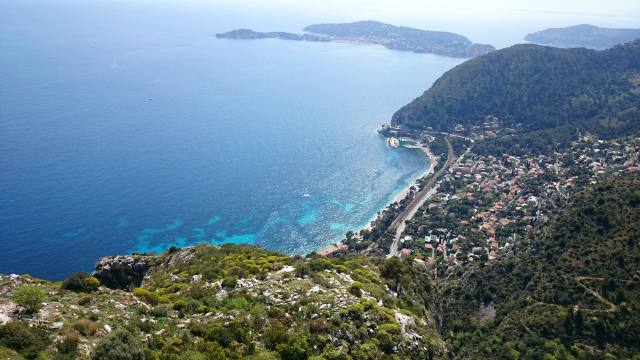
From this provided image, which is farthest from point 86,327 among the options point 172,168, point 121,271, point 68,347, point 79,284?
point 172,168

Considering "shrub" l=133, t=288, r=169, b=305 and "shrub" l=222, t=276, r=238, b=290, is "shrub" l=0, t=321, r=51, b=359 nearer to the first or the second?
"shrub" l=133, t=288, r=169, b=305

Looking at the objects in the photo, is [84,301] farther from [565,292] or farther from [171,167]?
[171,167]

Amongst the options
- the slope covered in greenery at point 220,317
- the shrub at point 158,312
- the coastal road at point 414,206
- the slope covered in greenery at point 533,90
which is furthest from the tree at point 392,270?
the slope covered in greenery at point 533,90

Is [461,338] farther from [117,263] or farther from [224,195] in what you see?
[224,195]

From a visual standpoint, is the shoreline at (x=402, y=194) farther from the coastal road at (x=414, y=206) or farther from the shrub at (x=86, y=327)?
the shrub at (x=86, y=327)

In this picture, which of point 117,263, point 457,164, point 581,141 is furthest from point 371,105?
point 117,263

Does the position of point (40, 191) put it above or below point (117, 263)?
below

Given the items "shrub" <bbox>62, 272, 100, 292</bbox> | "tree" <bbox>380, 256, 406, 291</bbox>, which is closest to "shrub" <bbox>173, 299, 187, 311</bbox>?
"shrub" <bbox>62, 272, 100, 292</bbox>
